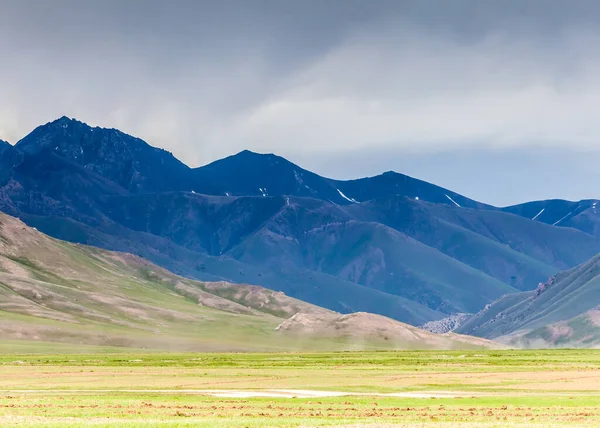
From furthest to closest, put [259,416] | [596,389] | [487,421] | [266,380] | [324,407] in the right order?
[266,380] → [596,389] → [324,407] → [259,416] → [487,421]

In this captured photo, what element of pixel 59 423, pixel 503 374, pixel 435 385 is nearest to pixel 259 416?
pixel 59 423

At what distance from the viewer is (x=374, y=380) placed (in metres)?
129

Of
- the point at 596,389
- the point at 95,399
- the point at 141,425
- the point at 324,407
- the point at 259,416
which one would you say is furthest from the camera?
the point at 596,389

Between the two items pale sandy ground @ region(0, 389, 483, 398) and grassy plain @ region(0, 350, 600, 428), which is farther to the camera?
pale sandy ground @ region(0, 389, 483, 398)

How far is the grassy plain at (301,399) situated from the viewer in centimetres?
7044

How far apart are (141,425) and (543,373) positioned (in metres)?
96.3

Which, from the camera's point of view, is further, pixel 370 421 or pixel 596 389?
pixel 596 389

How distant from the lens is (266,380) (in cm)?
12925

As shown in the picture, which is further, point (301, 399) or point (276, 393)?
point (276, 393)

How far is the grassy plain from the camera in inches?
2773

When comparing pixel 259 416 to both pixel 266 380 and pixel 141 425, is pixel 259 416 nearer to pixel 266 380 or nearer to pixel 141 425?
pixel 141 425

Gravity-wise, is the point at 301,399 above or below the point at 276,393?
above

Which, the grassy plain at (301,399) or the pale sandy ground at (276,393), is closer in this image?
the grassy plain at (301,399)

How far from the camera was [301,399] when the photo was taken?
9256 centimetres
